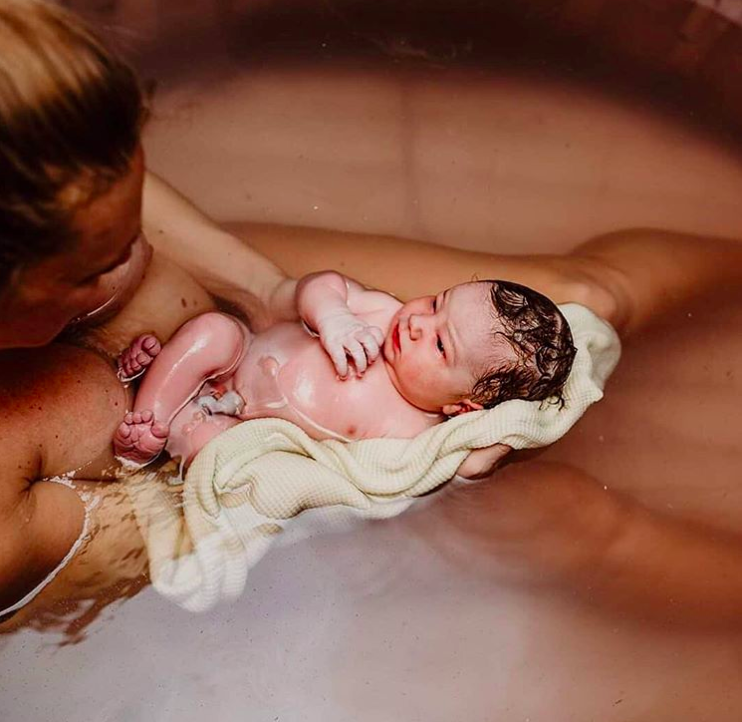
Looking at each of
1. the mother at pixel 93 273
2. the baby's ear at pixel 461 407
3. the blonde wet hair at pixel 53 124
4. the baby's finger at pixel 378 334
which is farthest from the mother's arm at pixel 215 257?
the blonde wet hair at pixel 53 124

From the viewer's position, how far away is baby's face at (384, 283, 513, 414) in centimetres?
88

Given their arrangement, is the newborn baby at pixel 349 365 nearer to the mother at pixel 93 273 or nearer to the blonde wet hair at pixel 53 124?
the mother at pixel 93 273

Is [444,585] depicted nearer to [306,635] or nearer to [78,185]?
[306,635]

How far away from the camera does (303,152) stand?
1254mm

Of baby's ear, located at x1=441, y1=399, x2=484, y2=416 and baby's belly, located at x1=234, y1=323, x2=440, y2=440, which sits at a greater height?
baby's ear, located at x1=441, y1=399, x2=484, y2=416

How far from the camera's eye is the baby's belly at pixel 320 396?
38.1 inches

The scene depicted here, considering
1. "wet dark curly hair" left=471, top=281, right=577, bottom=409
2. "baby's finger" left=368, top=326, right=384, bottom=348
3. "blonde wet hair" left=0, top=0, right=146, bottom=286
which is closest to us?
"blonde wet hair" left=0, top=0, right=146, bottom=286

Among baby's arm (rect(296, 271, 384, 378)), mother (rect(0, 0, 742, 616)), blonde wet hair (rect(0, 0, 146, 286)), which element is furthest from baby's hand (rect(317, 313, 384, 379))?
blonde wet hair (rect(0, 0, 146, 286))

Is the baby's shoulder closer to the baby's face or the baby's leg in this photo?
the baby's face

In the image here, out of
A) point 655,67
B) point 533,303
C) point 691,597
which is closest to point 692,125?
point 655,67

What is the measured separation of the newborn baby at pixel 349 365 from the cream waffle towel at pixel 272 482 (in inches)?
1.2

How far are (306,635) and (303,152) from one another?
658 mm

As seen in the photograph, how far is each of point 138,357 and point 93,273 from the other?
1.01 feet

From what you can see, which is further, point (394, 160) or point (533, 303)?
point (394, 160)
